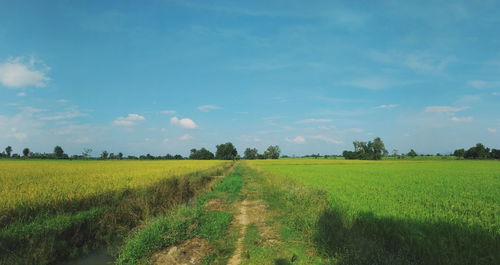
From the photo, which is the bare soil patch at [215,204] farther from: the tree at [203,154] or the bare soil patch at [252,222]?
the tree at [203,154]

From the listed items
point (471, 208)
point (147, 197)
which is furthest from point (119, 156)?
point (471, 208)

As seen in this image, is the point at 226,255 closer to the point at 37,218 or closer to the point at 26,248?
the point at 26,248

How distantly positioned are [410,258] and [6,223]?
9.80 m

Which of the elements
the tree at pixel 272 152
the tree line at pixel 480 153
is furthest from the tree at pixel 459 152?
the tree at pixel 272 152

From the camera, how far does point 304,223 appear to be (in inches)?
263

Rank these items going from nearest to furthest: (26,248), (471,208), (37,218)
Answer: (26,248)
(37,218)
(471,208)

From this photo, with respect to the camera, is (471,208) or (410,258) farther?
(471,208)

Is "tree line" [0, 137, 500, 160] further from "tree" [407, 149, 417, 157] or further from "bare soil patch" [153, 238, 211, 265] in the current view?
"bare soil patch" [153, 238, 211, 265]

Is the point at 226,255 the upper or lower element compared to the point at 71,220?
lower

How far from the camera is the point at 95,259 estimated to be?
564 cm

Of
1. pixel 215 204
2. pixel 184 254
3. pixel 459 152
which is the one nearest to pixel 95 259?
pixel 184 254

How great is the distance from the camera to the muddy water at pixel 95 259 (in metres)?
5.44

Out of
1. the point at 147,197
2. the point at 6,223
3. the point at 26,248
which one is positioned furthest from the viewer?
the point at 147,197

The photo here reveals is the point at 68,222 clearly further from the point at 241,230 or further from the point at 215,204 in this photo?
the point at 215,204
